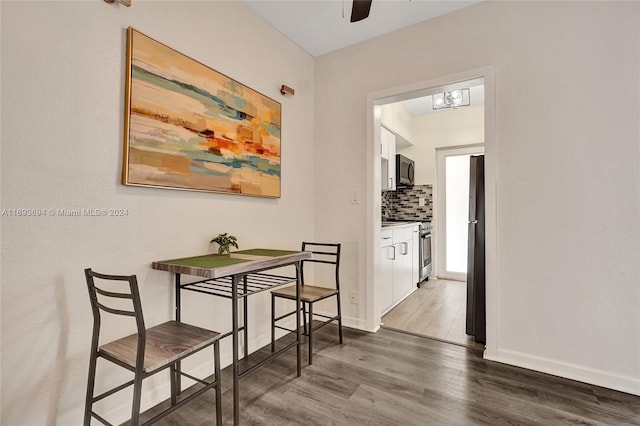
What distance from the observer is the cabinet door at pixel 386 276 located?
3059 mm

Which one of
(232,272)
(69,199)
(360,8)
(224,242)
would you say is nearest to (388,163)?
(360,8)

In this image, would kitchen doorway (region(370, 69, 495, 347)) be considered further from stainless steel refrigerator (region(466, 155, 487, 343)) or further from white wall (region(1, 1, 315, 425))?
white wall (region(1, 1, 315, 425))

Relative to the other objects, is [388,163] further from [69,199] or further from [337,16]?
[69,199]

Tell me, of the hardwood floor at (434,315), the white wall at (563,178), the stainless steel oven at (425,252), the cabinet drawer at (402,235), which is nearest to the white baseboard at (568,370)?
the white wall at (563,178)

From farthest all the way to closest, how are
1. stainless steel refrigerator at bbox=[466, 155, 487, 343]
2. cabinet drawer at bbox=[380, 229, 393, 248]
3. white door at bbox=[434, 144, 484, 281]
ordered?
white door at bbox=[434, 144, 484, 281], cabinet drawer at bbox=[380, 229, 393, 248], stainless steel refrigerator at bbox=[466, 155, 487, 343]

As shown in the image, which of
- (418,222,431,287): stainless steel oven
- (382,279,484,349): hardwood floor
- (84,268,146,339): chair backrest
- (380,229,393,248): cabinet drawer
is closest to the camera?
(84,268,146,339): chair backrest

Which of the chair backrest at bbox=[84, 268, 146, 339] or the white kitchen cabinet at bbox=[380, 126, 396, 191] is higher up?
the white kitchen cabinet at bbox=[380, 126, 396, 191]

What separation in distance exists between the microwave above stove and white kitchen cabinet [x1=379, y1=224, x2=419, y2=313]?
748 mm

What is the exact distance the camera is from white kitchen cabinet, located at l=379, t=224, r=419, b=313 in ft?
10.2

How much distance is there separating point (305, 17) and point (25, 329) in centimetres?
268

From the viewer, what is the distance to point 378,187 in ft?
9.37

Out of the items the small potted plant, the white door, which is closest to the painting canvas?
the small potted plant

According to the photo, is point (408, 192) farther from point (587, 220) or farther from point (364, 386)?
point (364, 386)

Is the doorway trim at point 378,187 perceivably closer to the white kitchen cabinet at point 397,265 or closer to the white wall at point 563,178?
the white wall at point 563,178
